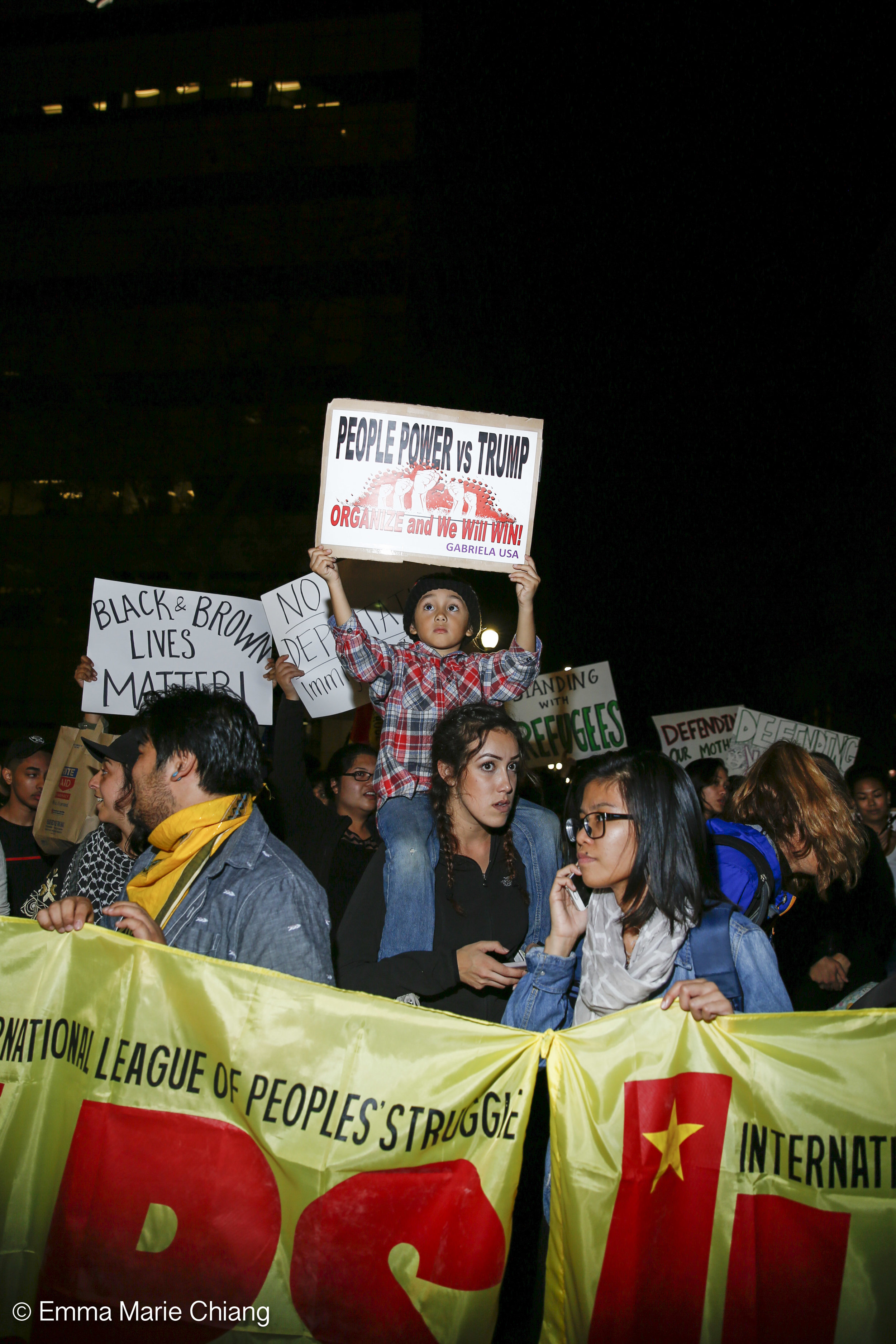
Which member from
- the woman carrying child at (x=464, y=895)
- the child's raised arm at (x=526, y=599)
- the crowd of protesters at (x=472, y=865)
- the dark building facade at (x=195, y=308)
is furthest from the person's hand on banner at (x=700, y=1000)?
the dark building facade at (x=195, y=308)

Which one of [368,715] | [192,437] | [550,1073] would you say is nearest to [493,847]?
[550,1073]

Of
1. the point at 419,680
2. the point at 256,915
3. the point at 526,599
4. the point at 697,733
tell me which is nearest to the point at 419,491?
the point at 526,599

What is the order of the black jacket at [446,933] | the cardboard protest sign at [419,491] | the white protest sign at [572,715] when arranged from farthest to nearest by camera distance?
the white protest sign at [572,715] → the cardboard protest sign at [419,491] → the black jacket at [446,933]

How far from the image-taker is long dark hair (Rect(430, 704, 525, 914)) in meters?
3.10

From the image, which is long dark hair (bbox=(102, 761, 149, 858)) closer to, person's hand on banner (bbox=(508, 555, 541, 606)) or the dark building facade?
person's hand on banner (bbox=(508, 555, 541, 606))

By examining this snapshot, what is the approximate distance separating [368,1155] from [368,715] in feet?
15.7

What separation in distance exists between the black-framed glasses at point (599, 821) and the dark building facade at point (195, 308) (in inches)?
770

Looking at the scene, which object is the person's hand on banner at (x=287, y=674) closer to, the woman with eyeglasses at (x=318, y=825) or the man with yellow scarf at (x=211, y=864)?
the woman with eyeglasses at (x=318, y=825)

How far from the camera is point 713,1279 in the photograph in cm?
200

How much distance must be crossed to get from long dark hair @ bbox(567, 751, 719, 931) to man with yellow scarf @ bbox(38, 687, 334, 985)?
823 mm

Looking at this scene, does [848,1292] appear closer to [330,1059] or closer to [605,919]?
[605,919]

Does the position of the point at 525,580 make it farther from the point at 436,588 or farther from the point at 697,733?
the point at 697,733

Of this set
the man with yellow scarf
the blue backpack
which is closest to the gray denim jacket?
the man with yellow scarf

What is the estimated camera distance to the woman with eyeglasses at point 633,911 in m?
2.30
